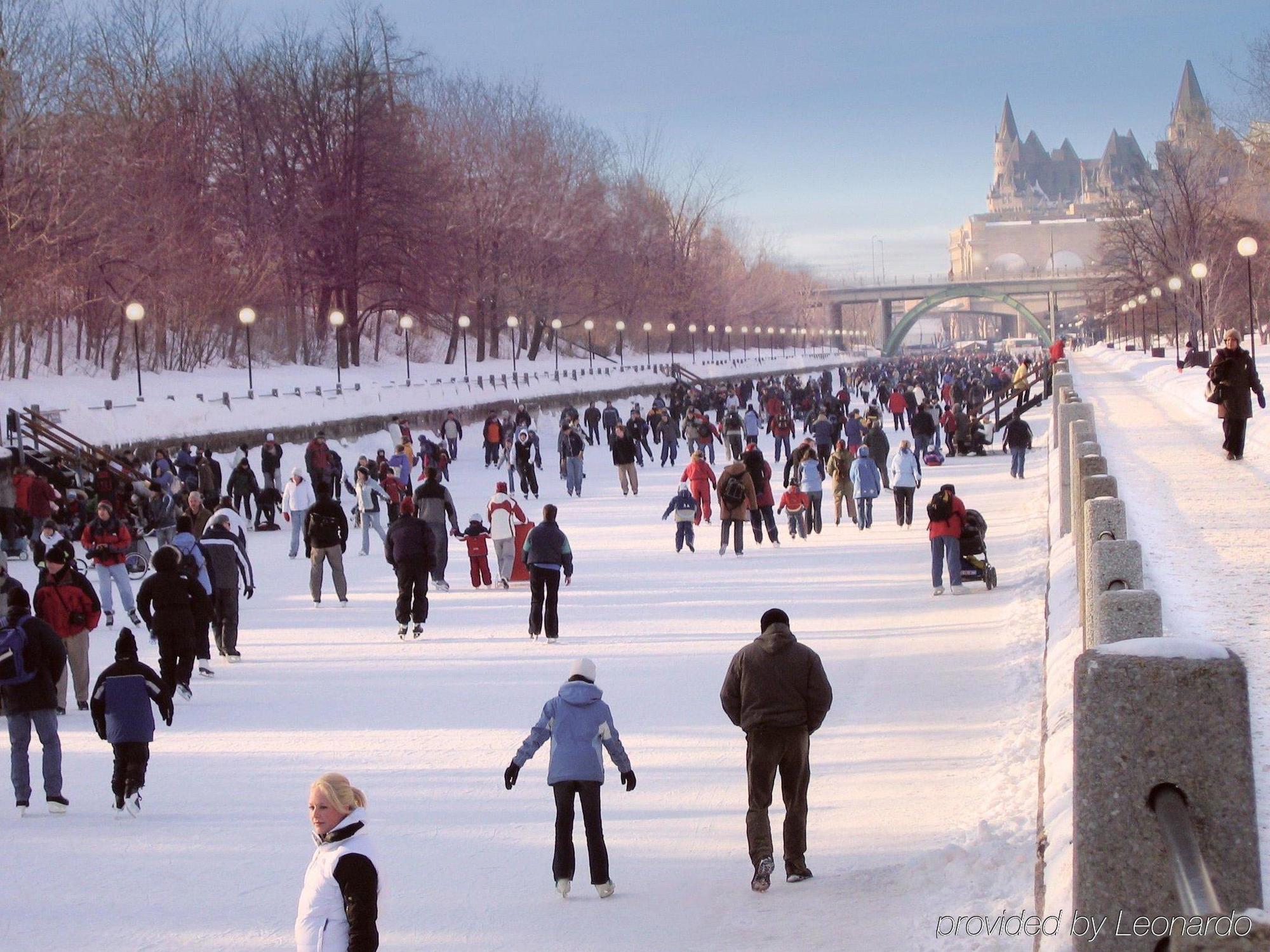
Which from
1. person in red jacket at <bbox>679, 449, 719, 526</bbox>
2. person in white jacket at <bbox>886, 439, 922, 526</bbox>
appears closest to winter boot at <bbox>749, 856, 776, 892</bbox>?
person in red jacket at <bbox>679, 449, 719, 526</bbox>

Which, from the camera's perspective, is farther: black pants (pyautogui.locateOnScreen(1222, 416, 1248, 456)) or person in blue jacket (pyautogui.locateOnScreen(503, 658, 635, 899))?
black pants (pyautogui.locateOnScreen(1222, 416, 1248, 456))

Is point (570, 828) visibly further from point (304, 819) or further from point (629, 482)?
point (629, 482)

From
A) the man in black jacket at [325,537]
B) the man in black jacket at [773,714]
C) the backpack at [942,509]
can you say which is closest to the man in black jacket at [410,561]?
the man in black jacket at [325,537]

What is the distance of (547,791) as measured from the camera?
28.8ft

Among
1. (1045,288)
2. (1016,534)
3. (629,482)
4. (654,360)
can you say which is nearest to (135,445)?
(629,482)

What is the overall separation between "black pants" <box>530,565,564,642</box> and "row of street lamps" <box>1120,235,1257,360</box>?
1589cm

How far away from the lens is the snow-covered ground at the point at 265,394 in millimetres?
27562

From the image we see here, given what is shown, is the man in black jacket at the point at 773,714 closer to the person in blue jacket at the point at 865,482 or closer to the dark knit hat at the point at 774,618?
the dark knit hat at the point at 774,618

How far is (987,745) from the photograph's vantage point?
9078 millimetres

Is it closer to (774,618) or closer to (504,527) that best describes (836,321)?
(504,527)

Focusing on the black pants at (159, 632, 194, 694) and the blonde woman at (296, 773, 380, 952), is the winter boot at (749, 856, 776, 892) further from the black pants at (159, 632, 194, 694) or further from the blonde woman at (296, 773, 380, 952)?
the black pants at (159, 632, 194, 694)

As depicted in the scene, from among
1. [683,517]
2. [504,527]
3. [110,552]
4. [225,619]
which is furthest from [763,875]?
[683,517]

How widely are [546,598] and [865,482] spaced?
8819 millimetres

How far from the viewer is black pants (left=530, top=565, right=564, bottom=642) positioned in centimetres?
1309
